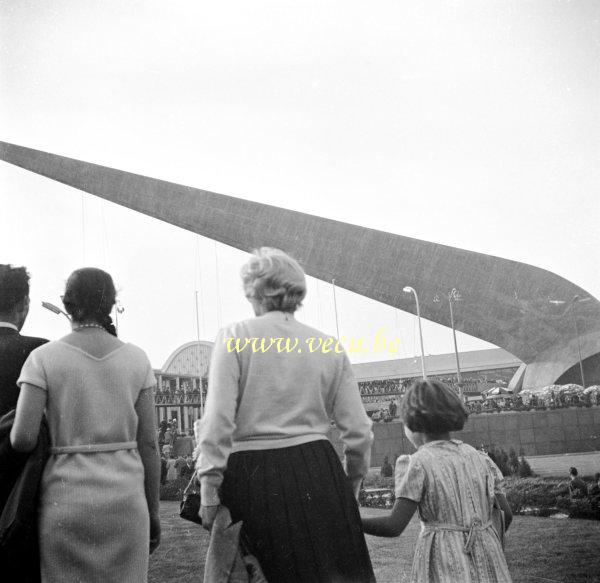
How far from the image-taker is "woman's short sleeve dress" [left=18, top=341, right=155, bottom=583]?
6.03ft

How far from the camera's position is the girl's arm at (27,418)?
185cm

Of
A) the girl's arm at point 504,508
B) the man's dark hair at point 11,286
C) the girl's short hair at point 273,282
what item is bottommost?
the girl's arm at point 504,508

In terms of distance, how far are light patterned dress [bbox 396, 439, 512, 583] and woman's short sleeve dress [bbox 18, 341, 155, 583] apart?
0.82m

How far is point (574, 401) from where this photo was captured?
55.4 ft

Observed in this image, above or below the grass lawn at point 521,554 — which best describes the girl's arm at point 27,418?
above

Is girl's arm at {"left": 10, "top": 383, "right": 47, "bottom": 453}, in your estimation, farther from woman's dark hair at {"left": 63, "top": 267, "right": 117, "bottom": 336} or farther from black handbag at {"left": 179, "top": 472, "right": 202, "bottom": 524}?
black handbag at {"left": 179, "top": 472, "right": 202, "bottom": 524}

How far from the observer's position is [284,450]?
1.79 m

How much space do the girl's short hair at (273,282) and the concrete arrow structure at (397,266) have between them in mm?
19748

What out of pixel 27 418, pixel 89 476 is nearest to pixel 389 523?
pixel 89 476

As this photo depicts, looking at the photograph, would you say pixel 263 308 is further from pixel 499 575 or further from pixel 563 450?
pixel 563 450

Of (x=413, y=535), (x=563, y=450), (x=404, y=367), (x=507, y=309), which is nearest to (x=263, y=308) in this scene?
(x=413, y=535)

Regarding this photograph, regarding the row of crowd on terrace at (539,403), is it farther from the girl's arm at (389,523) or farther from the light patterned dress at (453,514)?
the girl's arm at (389,523)

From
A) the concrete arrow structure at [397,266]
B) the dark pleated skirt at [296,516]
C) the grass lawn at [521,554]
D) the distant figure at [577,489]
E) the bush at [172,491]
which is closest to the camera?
the dark pleated skirt at [296,516]

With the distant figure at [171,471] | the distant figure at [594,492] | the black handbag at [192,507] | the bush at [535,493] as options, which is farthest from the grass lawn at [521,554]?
the distant figure at [171,471]
